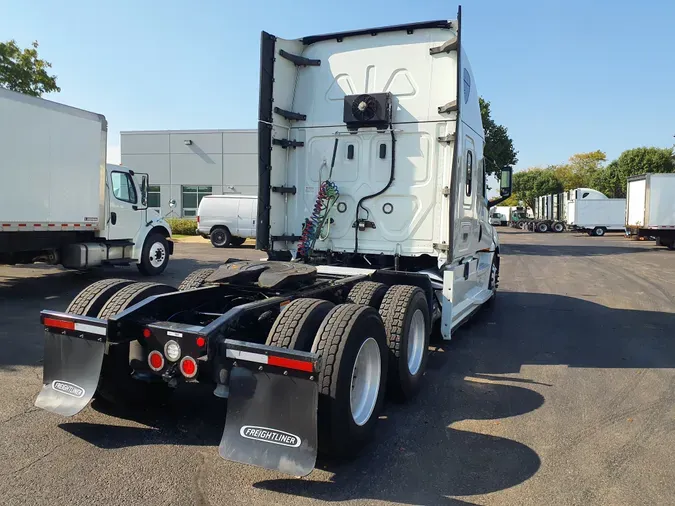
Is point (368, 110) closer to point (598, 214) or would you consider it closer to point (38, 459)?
point (38, 459)

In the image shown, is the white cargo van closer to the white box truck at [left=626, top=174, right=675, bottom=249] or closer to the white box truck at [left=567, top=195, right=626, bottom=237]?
the white box truck at [left=626, top=174, right=675, bottom=249]

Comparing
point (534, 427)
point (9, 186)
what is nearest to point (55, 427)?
point (534, 427)

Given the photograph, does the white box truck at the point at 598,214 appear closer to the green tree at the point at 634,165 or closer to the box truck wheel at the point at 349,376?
the green tree at the point at 634,165

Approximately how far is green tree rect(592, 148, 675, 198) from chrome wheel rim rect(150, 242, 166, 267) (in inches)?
1890

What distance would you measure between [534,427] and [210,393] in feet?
9.28

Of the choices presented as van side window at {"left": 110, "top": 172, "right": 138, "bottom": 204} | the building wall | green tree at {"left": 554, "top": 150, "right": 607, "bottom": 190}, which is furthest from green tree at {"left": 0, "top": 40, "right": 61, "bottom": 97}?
green tree at {"left": 554, "top": 150, "right": 607, "bottom": 190}

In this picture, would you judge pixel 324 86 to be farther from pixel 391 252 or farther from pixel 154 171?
pixel 154 171

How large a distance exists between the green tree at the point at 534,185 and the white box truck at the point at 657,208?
121 feet

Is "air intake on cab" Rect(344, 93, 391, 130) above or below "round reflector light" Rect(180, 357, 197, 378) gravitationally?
above

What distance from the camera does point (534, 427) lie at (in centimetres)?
423

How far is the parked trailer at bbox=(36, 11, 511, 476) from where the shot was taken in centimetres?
328

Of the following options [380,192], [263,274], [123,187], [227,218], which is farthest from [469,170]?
[227,218]

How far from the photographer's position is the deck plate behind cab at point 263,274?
4551 mm

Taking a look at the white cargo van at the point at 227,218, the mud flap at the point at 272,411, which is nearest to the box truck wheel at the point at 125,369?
the mud flap at the point at 272,411
